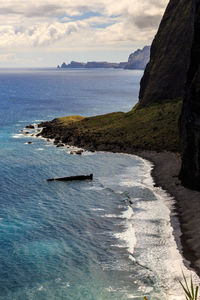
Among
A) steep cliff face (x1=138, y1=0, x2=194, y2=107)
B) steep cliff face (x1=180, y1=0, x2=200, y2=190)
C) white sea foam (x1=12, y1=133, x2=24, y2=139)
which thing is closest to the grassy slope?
steep cliff face (x1=138, y1=0, x2=194, y2=107)

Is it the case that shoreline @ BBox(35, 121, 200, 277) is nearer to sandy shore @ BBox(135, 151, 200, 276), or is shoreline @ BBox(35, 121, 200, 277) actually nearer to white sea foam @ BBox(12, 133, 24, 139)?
sandy shore @ BBox(135, 151, 200, 276)

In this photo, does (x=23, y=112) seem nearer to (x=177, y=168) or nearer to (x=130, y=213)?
(x=177, y=168)

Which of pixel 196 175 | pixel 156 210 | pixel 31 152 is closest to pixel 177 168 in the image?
pixel 196 175

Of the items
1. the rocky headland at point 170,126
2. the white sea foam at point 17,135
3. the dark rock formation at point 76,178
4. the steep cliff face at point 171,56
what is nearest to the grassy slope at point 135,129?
the rocky headland at point 170,126

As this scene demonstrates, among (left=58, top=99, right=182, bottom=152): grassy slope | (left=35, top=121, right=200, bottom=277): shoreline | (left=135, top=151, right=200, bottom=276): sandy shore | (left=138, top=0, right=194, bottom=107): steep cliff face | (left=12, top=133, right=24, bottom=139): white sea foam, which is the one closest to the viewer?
(left=135, top=151, right=200, bottom=276): sandy shore

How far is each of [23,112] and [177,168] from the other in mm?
119356

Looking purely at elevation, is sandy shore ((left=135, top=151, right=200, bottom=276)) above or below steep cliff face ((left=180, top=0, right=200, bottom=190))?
below

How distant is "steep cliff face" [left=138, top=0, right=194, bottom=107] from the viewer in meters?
131

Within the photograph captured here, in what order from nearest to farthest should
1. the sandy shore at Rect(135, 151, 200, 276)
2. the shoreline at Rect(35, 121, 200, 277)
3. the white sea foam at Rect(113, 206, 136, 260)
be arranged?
the sandy shore at Rect(135, 151, 200, 276), the shoreline at Rect(35, 121, 200, 277), the white sea foam at Rect(113, 206, 136, 260)

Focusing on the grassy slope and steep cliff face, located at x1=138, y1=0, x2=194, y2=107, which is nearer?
the grassy slope

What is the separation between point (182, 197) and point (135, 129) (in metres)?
50.6

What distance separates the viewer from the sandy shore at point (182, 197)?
46.2 m

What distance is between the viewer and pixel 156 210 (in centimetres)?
5962

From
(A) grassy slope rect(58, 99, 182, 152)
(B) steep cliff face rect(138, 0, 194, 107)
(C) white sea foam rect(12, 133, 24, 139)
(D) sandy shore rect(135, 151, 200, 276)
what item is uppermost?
(B) steep cliff face rect(138, 0, 194, 107)
